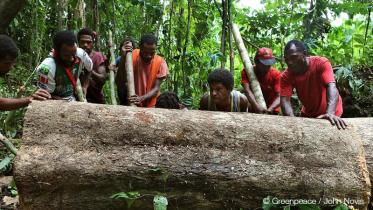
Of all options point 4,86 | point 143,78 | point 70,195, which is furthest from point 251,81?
point 4,86

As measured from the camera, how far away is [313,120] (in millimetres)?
4297

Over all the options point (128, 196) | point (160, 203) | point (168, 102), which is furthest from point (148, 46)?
point (160, 203)

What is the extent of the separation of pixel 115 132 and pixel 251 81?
97.9 inches

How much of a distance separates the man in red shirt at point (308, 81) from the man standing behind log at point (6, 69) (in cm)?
286

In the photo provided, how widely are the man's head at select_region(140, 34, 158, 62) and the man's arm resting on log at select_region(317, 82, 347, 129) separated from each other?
246 centimetres

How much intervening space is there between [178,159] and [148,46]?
2435 mm

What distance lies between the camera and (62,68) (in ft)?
15.1

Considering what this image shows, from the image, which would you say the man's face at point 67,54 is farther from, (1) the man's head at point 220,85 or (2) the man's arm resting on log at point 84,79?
(1) the man's head at point 220,85

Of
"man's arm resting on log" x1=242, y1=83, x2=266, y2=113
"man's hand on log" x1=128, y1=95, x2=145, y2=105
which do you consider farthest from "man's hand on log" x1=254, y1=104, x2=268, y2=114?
"man's hand on log" x1=128, y1=95, x2=145, y2=105

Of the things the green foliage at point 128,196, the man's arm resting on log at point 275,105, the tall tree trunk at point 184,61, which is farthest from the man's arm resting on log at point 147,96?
the tall tree trunk at point 184,61

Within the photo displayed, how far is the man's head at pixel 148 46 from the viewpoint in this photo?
5.84m

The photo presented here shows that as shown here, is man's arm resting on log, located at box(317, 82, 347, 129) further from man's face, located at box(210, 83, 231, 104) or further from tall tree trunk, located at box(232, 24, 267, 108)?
man's face, located at box(210, 83, 231, 104)

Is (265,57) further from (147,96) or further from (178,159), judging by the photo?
(178,159)

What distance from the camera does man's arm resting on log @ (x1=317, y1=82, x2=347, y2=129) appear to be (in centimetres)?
429
